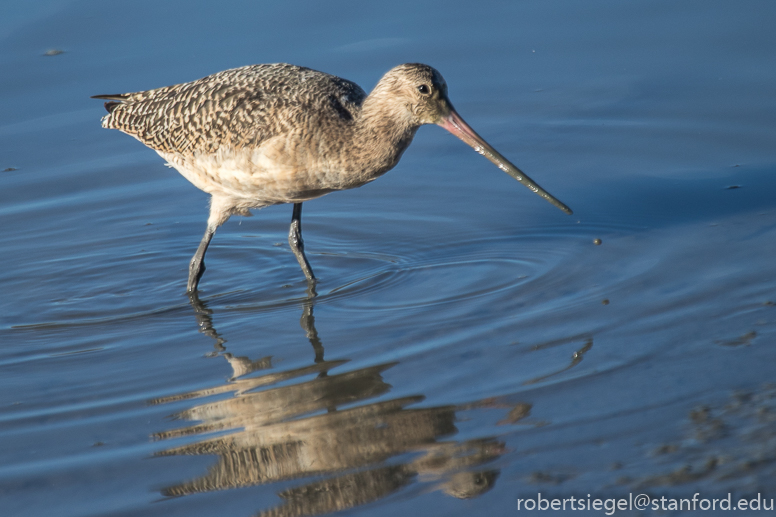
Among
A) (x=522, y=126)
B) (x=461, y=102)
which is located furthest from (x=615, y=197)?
(x=461, y=102)

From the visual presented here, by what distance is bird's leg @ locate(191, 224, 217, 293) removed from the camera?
5.64 metres

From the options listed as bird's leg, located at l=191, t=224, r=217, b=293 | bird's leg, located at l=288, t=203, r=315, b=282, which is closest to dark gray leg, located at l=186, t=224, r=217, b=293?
bird's leg, located at l=191, t=224, r=217, b=293

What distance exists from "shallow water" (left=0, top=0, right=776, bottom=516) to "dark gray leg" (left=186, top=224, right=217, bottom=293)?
0.13 metres

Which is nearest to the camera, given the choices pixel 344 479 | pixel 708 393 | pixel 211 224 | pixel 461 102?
pixel 344 479

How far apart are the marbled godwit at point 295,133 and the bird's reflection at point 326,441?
3.81 ft

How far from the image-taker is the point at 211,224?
576 cm

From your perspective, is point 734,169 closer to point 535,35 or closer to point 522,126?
point 522,126

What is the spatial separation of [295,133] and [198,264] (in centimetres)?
110

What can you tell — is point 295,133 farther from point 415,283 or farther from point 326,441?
point 326,441

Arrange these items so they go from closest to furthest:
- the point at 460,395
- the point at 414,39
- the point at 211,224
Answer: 1. the point at 460,395
2. the point at 211,224
3. the point at 414,39

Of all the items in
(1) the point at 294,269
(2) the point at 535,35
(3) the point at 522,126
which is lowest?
(1) the point at 294,269

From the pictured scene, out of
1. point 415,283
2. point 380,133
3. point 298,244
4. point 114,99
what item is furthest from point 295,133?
point 114,99

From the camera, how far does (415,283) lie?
5.35 m

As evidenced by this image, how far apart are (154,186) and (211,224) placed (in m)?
1.42
